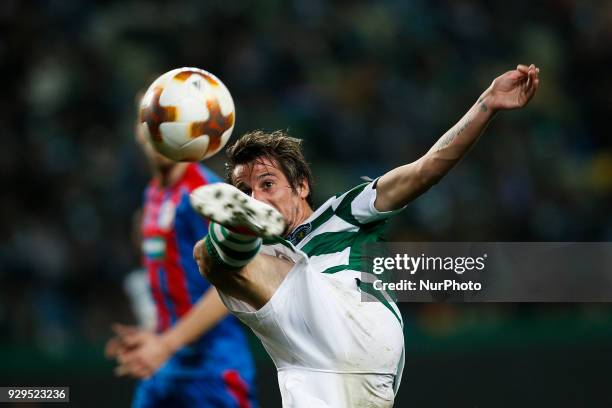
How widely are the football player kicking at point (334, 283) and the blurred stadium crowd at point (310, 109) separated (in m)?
4.39

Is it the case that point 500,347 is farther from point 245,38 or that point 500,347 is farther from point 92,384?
point 245,38

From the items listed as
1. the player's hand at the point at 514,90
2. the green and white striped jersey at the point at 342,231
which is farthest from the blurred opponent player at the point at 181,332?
the player's hand at the point at 514,90

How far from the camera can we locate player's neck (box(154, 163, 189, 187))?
513cm

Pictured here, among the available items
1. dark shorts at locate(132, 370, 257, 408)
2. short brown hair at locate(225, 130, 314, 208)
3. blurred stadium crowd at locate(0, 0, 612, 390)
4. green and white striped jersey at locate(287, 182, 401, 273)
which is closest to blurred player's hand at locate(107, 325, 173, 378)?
dark shorts at locate(132, 370, 257, 408)

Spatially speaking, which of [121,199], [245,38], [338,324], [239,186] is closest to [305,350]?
[338,324]

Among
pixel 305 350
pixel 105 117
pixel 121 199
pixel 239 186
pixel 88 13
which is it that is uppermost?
pixel 88 13

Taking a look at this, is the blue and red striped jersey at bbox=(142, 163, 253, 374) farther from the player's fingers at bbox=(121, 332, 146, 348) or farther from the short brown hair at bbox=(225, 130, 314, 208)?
the short brown hair at bbox=(225, 130, 314, 208)

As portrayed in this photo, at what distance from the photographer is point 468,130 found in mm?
3379

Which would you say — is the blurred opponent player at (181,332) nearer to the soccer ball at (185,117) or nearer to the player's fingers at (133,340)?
the player's fingers at (133,340)

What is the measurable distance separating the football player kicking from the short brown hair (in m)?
0.17

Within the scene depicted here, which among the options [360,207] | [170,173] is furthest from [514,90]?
[170,173]

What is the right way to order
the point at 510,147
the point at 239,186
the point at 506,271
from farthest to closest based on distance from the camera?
1. the point at 510,147
2. the point at 506,271
3. the point at 239,186

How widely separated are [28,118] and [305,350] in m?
6.45

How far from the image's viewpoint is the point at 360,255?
373cm
